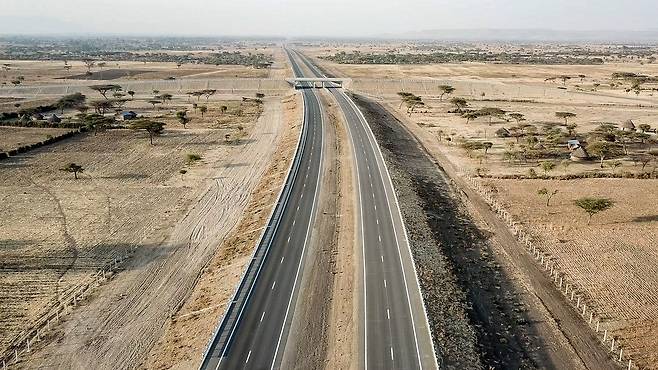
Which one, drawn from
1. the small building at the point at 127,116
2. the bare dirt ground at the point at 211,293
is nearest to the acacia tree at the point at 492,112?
the bare dirt ground at the point at 211,293

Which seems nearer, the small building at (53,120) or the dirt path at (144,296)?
the dirt path at (144,296)

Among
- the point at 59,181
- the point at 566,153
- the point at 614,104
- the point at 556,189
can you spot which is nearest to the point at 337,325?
the point at 556,189

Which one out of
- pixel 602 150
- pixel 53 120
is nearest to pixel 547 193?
pixel 602 150

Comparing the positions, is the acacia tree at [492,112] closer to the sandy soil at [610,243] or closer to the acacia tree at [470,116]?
the acacia tree at [470,116]

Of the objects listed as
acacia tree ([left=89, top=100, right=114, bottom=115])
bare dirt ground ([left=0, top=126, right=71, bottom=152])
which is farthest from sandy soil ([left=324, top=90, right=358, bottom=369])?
acacia tree ([left=89, top=100, right=114, bottom=115])

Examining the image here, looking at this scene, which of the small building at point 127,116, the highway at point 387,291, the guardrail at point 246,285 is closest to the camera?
the highway at point 387,291
